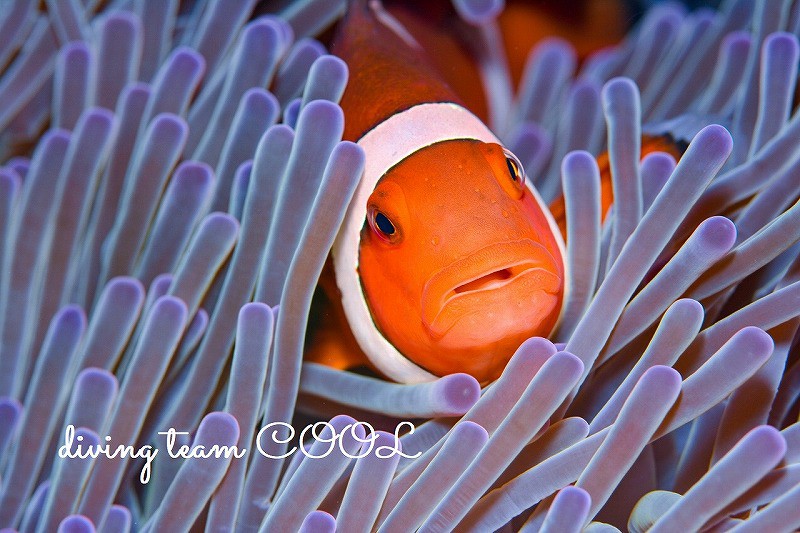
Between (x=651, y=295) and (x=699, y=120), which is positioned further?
(x=699, y=120)

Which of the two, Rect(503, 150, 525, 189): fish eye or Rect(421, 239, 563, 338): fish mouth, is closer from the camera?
Rect(421, 239, 563, 338): fish mouth

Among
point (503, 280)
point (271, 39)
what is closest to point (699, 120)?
point (503, 280)

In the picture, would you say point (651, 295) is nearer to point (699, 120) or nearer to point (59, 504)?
point (699, 120)

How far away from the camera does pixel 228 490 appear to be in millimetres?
936

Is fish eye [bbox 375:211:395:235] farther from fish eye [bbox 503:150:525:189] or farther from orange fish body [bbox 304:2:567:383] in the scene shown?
fish eye [bbox 503:150:525:189]

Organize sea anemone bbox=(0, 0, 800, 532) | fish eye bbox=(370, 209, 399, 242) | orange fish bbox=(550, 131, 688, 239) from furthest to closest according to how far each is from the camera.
→ orange fish bbox=(550, 131, 688, 239), fish eye bbox=(370, 209, 399, 242), sea anemone bbox=(0, 0, 800, 532)

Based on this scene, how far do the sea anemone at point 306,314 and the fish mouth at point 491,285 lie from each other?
57mm

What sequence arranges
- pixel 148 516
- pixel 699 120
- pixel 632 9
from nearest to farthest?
pixel 148 516 < pixel 699 120 < pixel 632 9

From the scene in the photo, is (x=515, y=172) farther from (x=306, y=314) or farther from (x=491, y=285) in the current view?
(x=306, y=314)

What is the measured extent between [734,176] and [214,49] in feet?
3.15

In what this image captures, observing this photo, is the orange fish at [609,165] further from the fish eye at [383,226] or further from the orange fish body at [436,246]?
the fish eye at [383,226]

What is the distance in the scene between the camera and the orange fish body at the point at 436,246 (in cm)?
85

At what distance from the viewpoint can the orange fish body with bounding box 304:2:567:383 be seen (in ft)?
2.78

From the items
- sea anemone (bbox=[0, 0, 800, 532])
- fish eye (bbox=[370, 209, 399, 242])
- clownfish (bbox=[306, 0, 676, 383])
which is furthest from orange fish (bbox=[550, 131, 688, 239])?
fish eye (bbox=[370, 209, 399, 242])
